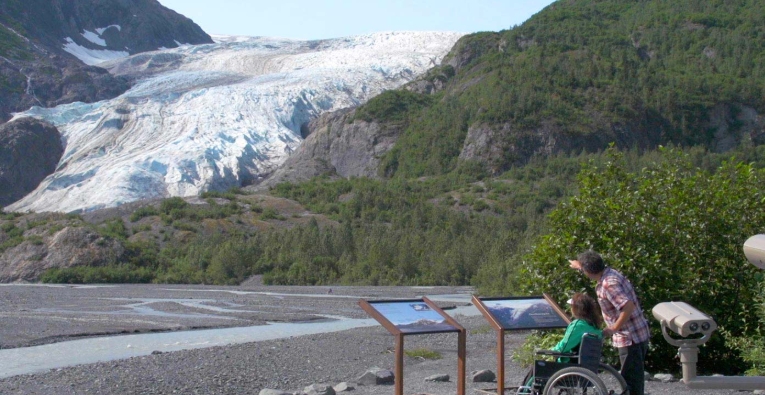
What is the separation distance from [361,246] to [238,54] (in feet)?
283

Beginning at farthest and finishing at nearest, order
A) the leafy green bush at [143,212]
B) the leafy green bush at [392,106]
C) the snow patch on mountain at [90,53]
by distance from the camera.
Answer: the snow patch on mountain at [90,53] < the leafy green bush at [392,106] < the leafy green bush at [143,212]

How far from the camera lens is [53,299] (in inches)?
1563

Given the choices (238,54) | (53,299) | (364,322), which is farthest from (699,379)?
(238,54)

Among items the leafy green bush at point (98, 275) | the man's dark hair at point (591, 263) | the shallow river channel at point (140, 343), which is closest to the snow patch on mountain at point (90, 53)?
the leafy green bush at point (98, 275)

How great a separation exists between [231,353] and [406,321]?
10.4m

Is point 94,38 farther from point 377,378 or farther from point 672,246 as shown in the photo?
point 672,246

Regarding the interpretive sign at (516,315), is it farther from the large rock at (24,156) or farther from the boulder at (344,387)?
the large rock at (24,156)

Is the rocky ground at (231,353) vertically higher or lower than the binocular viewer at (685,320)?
lower

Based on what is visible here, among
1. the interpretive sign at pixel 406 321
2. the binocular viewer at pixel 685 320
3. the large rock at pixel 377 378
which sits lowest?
the large rock at pixel 377 378

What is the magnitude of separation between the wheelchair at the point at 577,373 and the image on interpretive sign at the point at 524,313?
115cm

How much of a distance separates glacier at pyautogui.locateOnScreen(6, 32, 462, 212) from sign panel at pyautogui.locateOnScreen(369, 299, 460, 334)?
271 ft

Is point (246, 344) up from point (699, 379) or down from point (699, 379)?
down

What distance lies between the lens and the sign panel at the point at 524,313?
437 inches

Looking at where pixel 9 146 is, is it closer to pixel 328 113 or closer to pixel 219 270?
pixel 328 113
